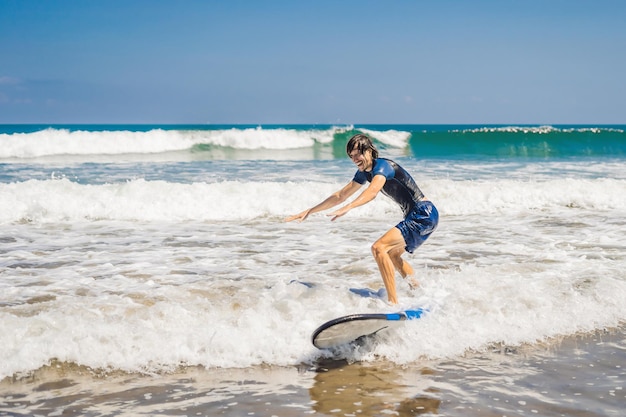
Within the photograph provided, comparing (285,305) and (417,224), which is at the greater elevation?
(417,224)

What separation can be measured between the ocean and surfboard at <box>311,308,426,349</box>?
0.48ft

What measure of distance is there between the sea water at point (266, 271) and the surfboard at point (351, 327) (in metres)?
0.15

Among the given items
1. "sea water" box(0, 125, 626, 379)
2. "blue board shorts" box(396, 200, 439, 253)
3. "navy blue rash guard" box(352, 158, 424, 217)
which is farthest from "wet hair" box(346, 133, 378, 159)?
"sea water" box(0, 125, 626, 379)

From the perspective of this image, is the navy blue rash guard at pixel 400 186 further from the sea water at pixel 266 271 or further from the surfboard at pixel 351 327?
the surfboard at pixel 351 327

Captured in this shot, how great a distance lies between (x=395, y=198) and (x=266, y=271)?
2653mm

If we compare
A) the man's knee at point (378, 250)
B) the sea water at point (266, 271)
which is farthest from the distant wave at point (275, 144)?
the man's knee at point (378, 250)

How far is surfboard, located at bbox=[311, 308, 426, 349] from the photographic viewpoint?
5227 millimetres

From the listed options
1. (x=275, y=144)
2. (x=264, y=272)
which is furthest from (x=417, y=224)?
(x=275, y=144)

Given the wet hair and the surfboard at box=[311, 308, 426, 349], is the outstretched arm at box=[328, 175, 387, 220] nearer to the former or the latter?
the wet hair

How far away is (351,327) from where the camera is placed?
17.4 ft

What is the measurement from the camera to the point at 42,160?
92.9 feet

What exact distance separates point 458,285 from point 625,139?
4334cm

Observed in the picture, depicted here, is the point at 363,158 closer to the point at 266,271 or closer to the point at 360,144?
the point at 360,144

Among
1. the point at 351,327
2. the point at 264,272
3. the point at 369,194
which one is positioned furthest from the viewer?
the point at 264,272
